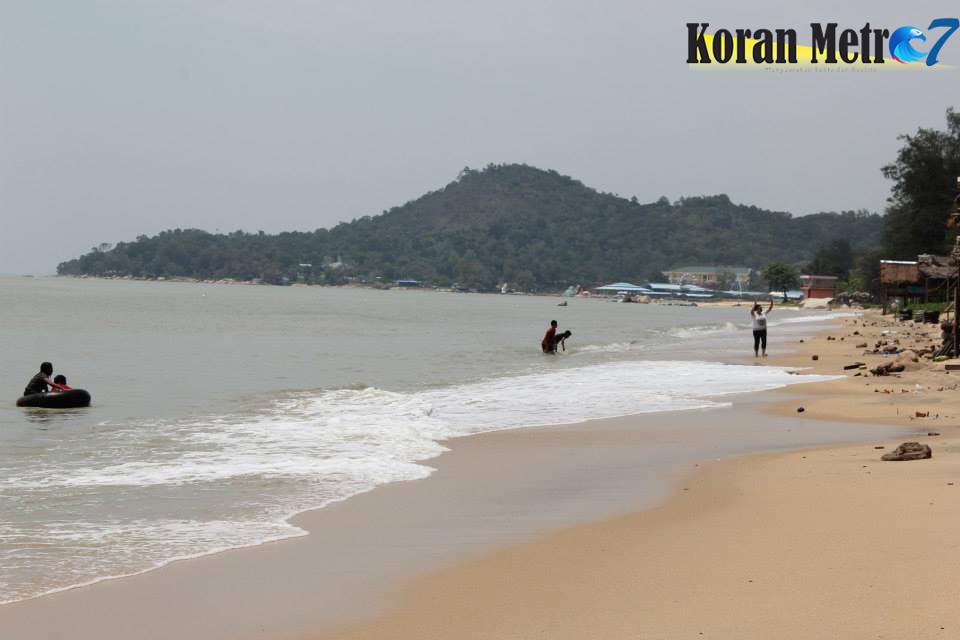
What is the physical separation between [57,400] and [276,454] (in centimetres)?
829

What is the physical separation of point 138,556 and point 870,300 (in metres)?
114

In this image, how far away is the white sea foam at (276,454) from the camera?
751cm

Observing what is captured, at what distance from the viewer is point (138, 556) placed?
709cm

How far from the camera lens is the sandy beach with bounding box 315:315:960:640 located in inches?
203

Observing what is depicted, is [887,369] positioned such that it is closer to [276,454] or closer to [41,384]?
[276,454]

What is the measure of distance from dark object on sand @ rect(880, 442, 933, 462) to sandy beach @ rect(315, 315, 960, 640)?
0.11 m

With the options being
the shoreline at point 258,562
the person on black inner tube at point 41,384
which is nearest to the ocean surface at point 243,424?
the shoreline at point 258,562

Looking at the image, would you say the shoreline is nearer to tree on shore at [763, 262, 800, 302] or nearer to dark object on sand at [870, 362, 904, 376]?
dark object on sand at [870, 362, 904, 376]

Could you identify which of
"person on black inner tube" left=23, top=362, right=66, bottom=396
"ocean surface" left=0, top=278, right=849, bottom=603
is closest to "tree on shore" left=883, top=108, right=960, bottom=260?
"ocean surface" left=0, top=278, right=849, bottom=603

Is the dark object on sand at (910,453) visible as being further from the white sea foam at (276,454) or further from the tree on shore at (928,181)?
the tree on shore at (928,181)

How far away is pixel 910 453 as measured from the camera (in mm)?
9828

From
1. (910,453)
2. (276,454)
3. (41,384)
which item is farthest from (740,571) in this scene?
(41,384)

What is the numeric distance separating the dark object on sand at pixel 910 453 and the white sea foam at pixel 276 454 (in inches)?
184

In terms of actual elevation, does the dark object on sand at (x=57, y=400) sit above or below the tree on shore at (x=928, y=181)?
below
